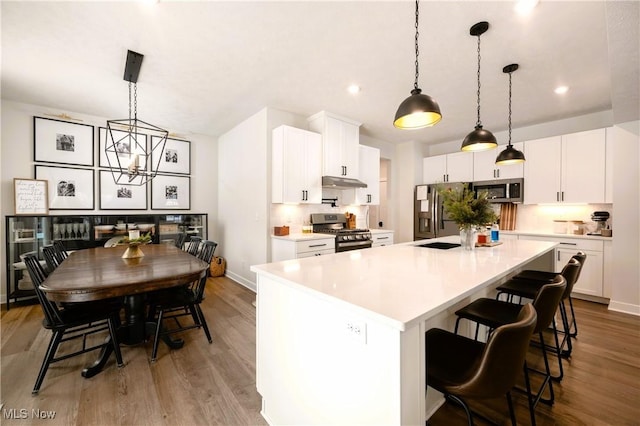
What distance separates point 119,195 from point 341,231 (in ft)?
12.5

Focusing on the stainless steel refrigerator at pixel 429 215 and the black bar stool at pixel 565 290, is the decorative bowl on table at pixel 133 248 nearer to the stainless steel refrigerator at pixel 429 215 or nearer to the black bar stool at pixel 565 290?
the black bar stool at pixel 565 290

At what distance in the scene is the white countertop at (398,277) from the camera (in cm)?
104

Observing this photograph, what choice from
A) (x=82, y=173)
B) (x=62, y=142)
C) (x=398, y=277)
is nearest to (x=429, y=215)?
(x=398, y=277)

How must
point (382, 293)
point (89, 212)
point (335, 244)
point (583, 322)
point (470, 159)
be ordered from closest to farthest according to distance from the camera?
point (382, 293), point (583, 322), point (335, 244), point (89, 212), point (470, 159)

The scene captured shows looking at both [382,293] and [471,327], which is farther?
[471,327]

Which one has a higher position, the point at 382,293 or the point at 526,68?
the point at 526,68

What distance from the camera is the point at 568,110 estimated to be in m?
4.01

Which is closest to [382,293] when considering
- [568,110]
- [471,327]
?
[471,327]

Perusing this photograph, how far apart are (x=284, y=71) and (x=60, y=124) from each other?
3.72 m

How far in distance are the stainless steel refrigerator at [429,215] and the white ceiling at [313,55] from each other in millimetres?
1840

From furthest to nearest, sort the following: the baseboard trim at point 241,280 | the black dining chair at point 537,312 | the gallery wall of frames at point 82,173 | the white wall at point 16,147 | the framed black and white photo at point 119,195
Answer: the framed black and white photo at point 119,195
the baseboard trim at point 241,280
the gallery wall of frames at point 82,173
the white wall at point 16,147
the black dining chair at point 537,312

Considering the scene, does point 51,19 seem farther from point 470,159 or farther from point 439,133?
point 470,159

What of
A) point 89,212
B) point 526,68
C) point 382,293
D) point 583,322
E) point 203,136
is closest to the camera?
point 382,293

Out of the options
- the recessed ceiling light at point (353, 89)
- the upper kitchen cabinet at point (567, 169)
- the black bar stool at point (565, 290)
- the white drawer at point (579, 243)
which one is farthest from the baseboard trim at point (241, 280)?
the upper kitchen cabinet at point (567, 169)
